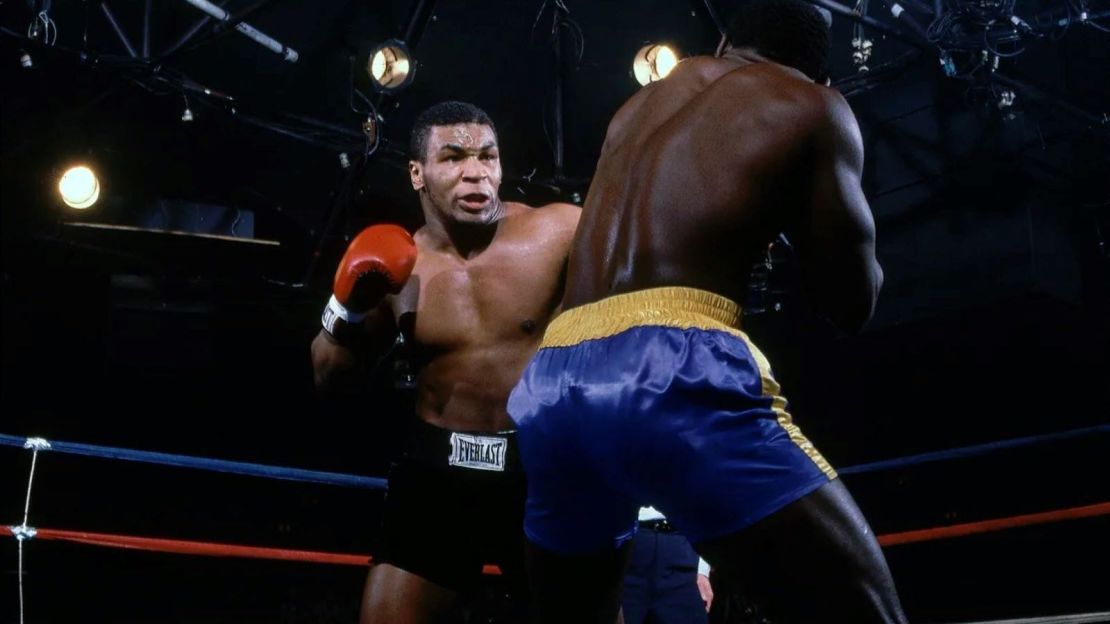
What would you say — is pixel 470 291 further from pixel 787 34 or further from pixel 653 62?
pixel 653 62

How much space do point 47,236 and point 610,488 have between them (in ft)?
12.4

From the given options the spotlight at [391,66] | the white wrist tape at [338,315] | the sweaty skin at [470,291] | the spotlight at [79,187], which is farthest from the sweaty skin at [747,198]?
the spotlight at [79,187]

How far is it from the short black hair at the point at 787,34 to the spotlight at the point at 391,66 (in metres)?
2.66

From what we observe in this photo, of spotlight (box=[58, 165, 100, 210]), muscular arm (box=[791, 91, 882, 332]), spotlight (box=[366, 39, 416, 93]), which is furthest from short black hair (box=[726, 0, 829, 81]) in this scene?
spotlight (box=[58, 165, 100, 210])

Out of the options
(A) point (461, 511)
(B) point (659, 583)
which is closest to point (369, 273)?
(A) point (461, 511)

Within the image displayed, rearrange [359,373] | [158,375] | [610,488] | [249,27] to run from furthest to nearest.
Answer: [158,375] < [249,27] < [359,373] < [610,488]

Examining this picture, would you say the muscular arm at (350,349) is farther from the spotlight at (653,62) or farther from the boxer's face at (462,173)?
the spotlight at (653,62)

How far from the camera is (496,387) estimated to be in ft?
8.18

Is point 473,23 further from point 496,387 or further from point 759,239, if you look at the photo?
point 759,239

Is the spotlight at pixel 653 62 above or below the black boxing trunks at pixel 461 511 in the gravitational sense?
above

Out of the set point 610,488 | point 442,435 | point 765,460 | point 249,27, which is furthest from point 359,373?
point 249,27

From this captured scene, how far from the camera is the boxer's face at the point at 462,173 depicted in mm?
2713

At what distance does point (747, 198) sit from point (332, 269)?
364cm

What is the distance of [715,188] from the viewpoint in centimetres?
167
